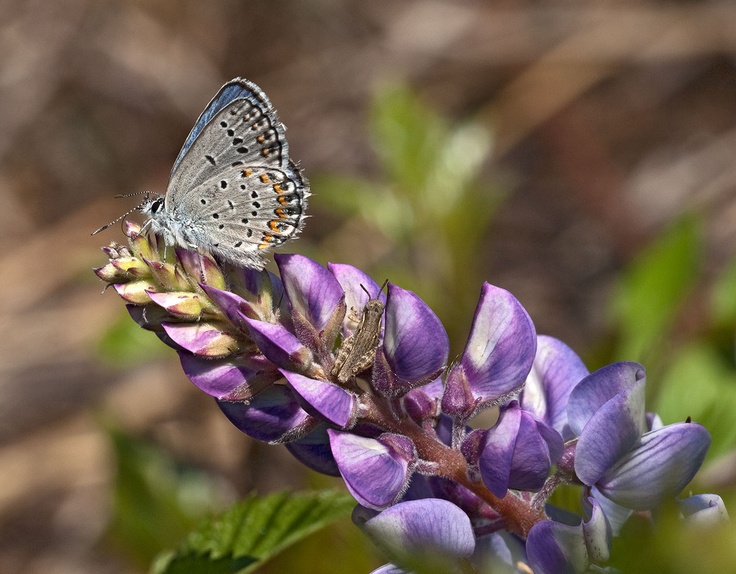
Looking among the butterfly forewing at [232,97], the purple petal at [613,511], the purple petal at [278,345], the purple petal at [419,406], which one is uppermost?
the butterfly forewing at [232,97]

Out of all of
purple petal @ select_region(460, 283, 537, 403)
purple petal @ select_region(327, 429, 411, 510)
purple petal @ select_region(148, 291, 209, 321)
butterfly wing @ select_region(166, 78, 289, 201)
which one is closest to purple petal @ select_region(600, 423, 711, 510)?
purple petal @ select_region(460, 283, 537, 403)

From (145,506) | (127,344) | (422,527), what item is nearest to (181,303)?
(422,527)

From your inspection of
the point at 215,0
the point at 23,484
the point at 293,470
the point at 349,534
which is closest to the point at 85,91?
the point at 215,0

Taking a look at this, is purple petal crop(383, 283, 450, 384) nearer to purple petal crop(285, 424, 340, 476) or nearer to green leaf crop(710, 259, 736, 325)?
purple petal crop(285, 424, 340, 476)

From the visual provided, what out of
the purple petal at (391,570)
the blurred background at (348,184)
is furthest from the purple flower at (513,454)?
the blurred background at (348,184)

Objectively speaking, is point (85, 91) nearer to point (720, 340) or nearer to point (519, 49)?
point (519, 49)

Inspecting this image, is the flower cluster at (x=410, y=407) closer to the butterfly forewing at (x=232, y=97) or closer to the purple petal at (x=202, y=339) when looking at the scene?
the purple petal at (x=202, y=339)
